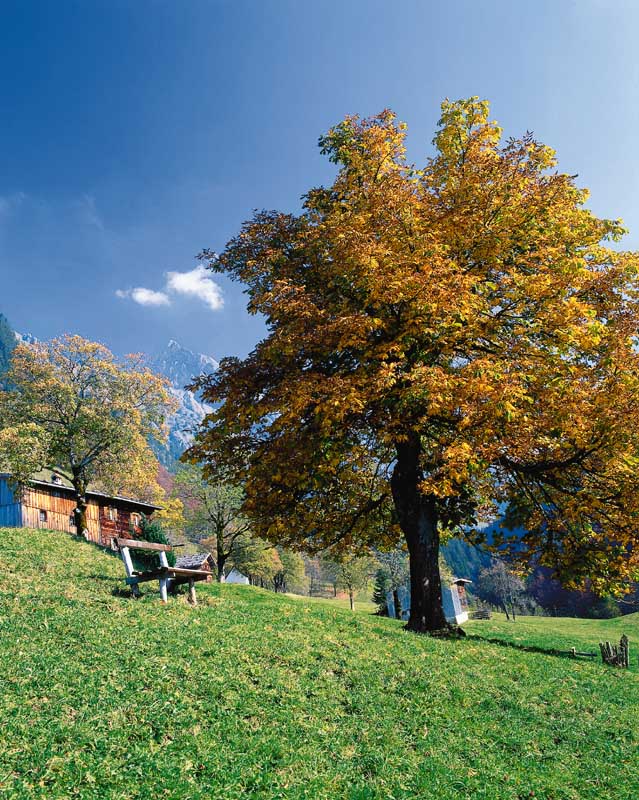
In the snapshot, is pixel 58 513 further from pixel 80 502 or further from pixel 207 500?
pixel 207 500

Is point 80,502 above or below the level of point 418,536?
above

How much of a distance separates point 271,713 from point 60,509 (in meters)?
34.0

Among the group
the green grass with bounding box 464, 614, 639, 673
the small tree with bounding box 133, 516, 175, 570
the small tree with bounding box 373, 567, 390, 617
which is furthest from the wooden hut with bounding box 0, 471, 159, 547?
the small tree with bounding box 373, 567, 390, 617

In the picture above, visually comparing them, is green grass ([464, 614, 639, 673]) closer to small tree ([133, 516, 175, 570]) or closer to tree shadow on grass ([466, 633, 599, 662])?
tree shadow on grass ([466, 633, 599, 662])

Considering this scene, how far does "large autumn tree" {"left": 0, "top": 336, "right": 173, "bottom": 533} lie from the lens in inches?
1045

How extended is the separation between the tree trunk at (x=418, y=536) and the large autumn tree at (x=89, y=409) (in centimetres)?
1737

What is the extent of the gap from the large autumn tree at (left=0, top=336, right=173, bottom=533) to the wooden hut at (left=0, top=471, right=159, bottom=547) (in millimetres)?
2628

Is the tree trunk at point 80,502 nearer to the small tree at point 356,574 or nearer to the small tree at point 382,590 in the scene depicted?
the small tree at point 382,590

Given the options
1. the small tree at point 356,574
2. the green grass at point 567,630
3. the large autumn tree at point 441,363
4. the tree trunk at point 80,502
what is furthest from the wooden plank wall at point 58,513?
the small tree at point 356,574

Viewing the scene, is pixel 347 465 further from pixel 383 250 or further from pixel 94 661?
pixel 94 661

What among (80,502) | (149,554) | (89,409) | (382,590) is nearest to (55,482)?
(80,502)

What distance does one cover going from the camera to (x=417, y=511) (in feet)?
49.4

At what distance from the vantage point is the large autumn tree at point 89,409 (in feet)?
87.1

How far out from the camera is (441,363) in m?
14.1
